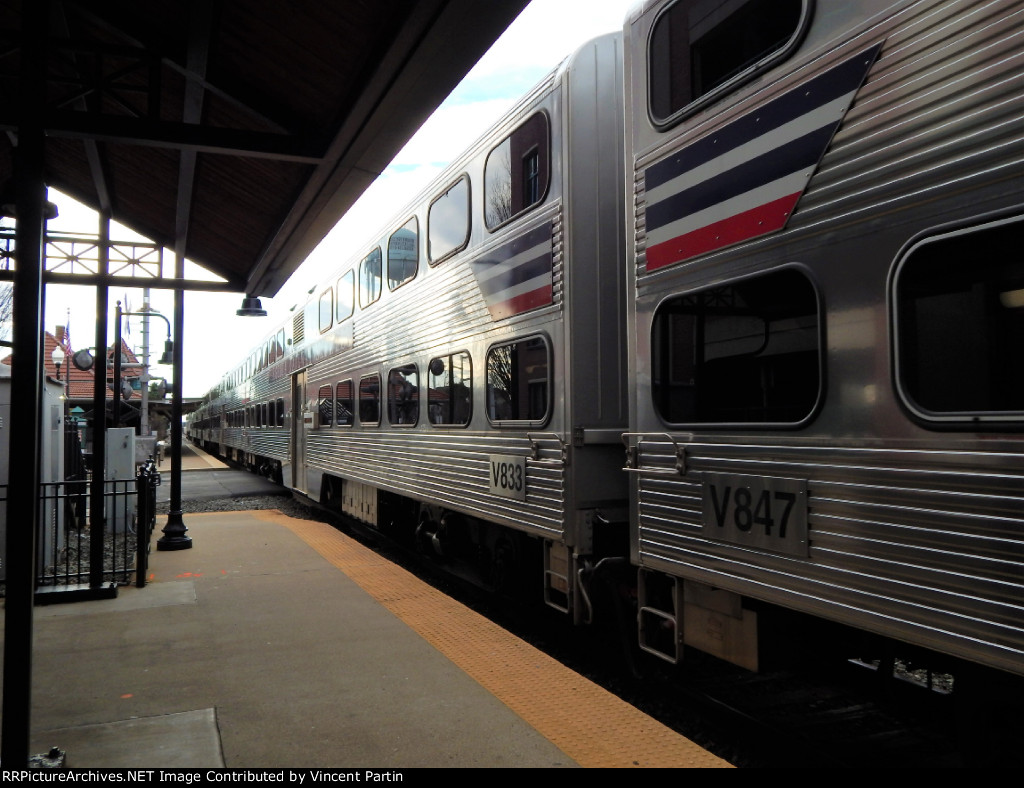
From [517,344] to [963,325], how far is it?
356 cm

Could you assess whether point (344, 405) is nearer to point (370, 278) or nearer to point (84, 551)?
point (370, 278)

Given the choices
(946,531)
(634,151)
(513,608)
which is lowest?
(513,608)

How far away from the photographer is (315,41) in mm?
4246

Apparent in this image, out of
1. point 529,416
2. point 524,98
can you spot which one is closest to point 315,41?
point 524,98

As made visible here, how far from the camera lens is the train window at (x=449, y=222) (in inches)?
281

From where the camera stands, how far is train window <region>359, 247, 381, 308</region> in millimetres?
9891

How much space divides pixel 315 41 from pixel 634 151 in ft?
5.87

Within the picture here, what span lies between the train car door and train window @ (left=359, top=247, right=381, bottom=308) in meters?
4.66

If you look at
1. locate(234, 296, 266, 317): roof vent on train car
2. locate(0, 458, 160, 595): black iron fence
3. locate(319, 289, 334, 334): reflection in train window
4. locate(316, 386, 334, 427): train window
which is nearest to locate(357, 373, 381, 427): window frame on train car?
locate(234, 296, 266, 317): roof vent on train car

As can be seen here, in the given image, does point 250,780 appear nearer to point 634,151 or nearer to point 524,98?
point 634,151

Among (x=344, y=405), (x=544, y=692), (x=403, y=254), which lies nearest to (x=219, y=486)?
(x=344, y=405)

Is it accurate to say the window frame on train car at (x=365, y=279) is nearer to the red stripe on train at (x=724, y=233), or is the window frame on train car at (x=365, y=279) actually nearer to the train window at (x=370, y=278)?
the train window at (x=370, y=278)

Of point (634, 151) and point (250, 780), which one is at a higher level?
point (634, 151)

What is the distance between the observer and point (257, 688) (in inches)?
173
